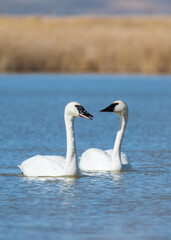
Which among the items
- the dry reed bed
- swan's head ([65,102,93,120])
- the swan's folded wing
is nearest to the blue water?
the swan's folded wing

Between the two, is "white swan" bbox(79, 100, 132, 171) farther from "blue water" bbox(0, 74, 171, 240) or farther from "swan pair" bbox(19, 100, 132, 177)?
"blue water" bbox(0, 74, 171, 240)

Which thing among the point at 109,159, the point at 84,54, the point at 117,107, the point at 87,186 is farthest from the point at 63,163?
the point at 84,54

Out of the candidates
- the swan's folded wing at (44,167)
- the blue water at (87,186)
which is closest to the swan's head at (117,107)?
the blue water at (87,186)

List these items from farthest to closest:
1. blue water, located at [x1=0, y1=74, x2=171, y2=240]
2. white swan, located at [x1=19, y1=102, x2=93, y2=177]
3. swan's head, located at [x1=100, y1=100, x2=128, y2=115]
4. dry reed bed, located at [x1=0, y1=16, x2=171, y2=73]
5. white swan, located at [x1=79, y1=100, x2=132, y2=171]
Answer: dry reed bed, located at [x1=0, y1=16, x2=171, y2=73] → swan's head, located at [x1=100, y1=100, x2=128, y2=115] → white swan, located at [x1=79, y1=100, x2=132, y2=171] → white swan, located at [x1=19, y1=102, x2=93, y2=177] → blue water, located at [x1=0, y1=74, x2=171, y2=240]

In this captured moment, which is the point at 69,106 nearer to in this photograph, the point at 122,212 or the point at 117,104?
the point at 117,104

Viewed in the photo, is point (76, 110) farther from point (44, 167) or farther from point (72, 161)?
point (44, 167)

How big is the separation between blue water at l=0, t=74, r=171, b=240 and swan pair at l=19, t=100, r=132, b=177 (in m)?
0.11

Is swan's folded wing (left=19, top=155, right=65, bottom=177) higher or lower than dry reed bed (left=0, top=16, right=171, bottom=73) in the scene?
lower

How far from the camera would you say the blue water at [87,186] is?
5.34m

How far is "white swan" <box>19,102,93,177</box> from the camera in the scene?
24.9 ft

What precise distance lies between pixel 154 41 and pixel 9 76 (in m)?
6.84

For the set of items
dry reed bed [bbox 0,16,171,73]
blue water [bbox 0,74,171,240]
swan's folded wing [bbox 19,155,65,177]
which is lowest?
blue water [bbox 0,74,171,240]

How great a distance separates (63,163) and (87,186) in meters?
0.58

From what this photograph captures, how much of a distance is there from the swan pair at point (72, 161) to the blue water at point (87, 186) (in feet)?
0.37
